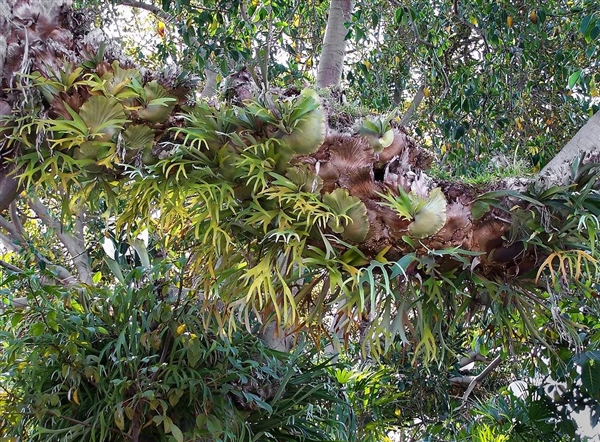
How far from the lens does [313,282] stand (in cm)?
119

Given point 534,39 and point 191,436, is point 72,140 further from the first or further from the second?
point 534,39

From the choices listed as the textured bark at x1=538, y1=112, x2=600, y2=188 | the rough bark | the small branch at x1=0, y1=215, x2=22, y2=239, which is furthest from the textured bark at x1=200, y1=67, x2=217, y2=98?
the textured bark at x1=538, y1=112, x2=600, y2=188

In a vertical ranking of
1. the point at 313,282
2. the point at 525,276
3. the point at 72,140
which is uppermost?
the point at 72,140

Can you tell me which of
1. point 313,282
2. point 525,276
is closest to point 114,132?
point 313,282

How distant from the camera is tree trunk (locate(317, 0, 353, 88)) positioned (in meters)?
1.97

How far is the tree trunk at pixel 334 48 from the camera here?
6.46 feet

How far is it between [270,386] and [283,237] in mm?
968

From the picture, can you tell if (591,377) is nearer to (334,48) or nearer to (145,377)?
(334,48)

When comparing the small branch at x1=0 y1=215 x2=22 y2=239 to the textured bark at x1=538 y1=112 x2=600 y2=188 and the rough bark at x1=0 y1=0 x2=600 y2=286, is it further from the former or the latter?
the textured bark at x1=538 y1=112 x2=600 y2=188

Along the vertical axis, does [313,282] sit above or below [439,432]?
above

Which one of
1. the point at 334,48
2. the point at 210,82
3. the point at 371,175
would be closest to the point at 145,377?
the point at 371,175

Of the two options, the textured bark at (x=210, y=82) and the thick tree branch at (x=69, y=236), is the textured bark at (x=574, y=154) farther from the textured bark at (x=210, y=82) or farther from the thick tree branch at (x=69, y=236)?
the thick tree branch at (x=69, y=236)

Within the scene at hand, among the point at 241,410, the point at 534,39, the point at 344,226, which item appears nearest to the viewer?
the point at 344,226

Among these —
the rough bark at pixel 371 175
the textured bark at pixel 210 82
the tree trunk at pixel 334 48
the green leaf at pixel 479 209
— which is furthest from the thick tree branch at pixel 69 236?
the green leaf at pixel 479 209
